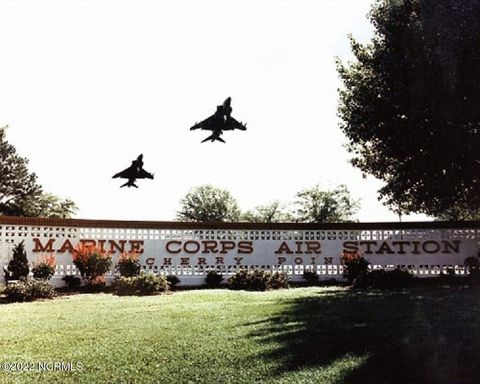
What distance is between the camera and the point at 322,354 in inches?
275

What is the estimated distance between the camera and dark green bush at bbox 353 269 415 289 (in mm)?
16016

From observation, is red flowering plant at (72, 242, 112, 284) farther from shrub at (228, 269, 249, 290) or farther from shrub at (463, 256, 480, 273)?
shrub at (463, 256, 480, 273)

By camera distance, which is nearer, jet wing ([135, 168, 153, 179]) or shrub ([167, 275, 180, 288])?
jet wing ([135, 168, 153, 179])

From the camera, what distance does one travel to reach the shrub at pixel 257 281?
Answer: 1730 centimetres

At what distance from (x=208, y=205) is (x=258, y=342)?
6605 cm

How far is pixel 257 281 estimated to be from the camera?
17.4 meters

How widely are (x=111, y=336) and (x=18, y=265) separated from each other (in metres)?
11.7

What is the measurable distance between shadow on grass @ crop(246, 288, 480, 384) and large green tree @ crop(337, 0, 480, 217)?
7828mm

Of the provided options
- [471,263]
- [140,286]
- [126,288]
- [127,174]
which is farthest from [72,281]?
[471,263]

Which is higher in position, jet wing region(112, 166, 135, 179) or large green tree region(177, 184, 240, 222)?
large green tree region(177, 184, 240, 222)

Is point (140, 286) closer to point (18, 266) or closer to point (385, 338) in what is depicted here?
point (18, 266)

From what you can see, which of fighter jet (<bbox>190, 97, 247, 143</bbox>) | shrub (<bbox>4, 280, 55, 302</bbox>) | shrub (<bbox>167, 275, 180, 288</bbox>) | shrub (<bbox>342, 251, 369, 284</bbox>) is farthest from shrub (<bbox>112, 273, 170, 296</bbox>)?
fighter jet (<bbox>190, 97, 247, 143</bbox>)

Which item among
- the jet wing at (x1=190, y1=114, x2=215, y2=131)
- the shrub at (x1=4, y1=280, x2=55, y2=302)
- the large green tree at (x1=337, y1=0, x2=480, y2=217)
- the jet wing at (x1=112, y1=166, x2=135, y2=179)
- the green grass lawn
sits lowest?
the green grass lawn

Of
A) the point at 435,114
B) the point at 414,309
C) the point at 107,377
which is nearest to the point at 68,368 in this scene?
the point at 107,377
